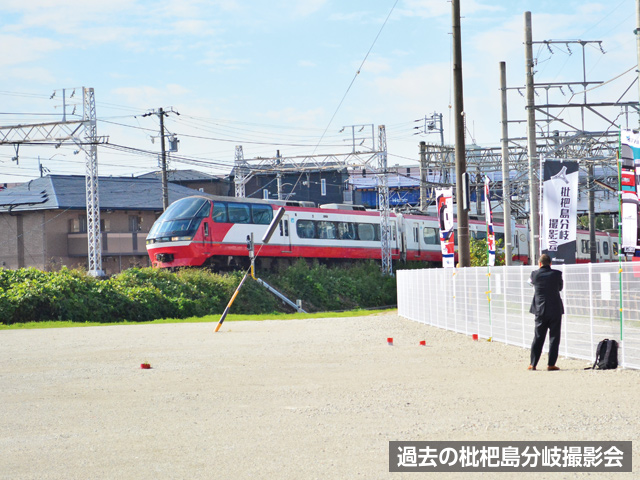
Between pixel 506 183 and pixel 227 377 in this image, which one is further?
pixel 506 183

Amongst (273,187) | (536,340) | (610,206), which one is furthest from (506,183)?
(610,206)

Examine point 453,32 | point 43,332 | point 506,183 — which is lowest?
point 43,332

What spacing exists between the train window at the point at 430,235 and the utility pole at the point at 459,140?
26.8 metres

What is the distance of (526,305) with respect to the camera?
52.3ft

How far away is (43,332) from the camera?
23.3 meters

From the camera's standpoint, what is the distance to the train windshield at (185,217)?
118 feet

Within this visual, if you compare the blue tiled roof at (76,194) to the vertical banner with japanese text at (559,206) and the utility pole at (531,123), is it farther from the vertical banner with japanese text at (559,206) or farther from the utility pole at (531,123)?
the vertical banner with japanese text at (559,206)

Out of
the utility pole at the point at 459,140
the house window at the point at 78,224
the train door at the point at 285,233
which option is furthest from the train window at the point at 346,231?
the house window at the point at 78,224

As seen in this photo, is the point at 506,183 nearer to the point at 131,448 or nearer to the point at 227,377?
the point at 227,377

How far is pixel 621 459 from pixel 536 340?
19.7 ft

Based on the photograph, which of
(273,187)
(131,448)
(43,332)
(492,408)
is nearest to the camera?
(131,448)

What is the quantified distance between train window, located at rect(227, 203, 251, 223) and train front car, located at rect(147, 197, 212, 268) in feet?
4.51

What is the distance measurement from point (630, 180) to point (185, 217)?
77.2 feet

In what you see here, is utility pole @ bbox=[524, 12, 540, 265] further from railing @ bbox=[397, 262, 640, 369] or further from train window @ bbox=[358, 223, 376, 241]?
train window @ bbox=[358, 223, 376, 241]
